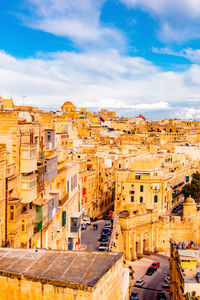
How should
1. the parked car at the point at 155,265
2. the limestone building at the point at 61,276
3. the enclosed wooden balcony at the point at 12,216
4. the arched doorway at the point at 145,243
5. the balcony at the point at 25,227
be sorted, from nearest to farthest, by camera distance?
the limestone building at the point at 61,276 < the enclosed wooden balcony at the point at 12,216 < the balcony at the point at 25,227 < the parked car at the point at 155,265 < the arched doorway at the point at 145,243

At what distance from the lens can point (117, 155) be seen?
2424 inches

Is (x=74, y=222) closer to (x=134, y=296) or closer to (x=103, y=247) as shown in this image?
(x=103, y=247)

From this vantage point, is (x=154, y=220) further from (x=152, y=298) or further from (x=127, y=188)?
(x=152, y=298)

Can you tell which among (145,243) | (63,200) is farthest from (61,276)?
(145,243)

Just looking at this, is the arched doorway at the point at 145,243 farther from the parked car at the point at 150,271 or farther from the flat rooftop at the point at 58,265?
the flat rooftop at the point at 58,265

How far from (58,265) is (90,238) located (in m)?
26.0

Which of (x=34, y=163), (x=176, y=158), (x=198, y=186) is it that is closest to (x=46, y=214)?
(x=34, y=163)

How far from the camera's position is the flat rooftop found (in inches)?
357

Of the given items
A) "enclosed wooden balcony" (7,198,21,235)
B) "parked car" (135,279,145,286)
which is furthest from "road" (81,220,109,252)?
"enclosed wooden balcony" (7,198,21,235)

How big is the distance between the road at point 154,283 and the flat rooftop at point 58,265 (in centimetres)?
2325

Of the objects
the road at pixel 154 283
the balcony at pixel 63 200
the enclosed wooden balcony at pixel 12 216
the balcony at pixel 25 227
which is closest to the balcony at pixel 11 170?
the enclosed wooden balcony at pixel 12 216

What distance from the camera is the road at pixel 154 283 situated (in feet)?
105

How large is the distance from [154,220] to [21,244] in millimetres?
28782

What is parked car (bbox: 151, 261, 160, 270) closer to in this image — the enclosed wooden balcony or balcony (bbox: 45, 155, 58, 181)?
balcony (bbox: 45, 155, 58, 181)
